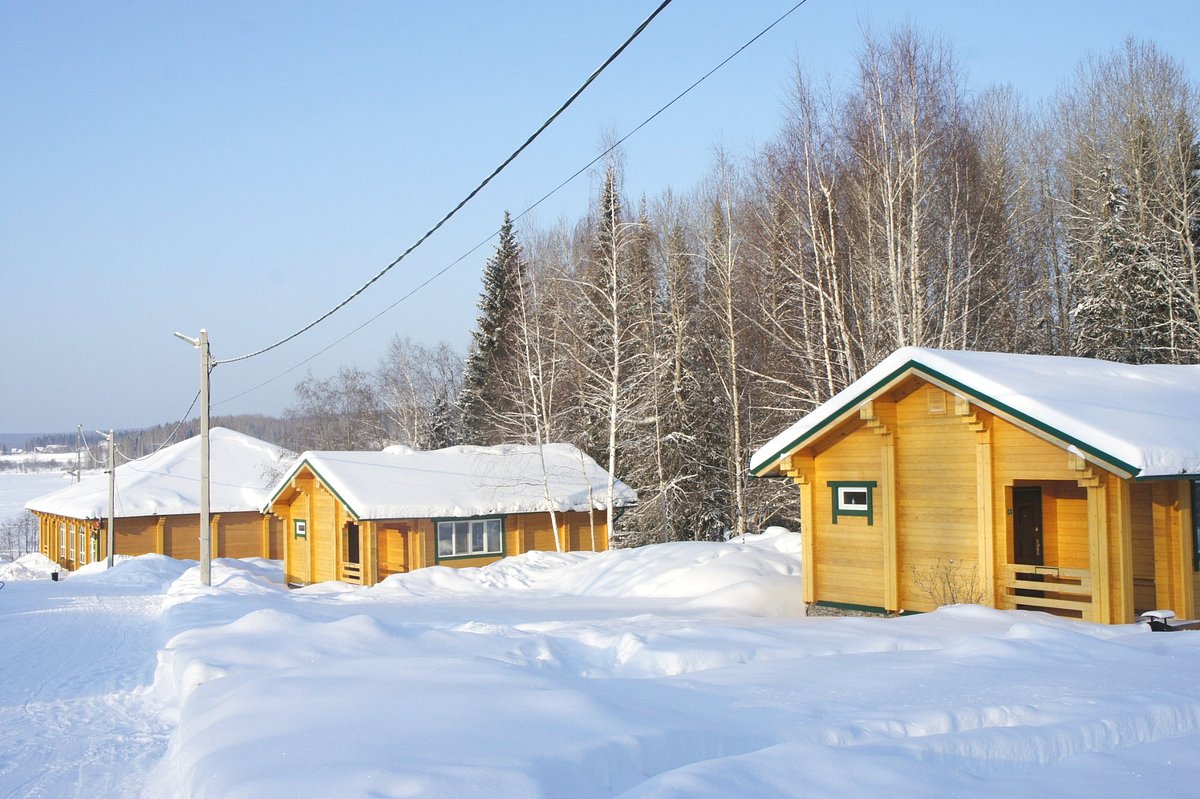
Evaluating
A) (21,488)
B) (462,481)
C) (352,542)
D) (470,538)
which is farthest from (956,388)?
(21,488)

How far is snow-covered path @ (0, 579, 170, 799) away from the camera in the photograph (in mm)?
7824

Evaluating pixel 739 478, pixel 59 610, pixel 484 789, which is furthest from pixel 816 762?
pixel 739 478

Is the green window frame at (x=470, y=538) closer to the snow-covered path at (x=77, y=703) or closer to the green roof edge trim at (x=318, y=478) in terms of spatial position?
the green roof edge trim at (x=318, y=478)

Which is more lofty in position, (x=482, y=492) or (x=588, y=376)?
(x=588, y=376)

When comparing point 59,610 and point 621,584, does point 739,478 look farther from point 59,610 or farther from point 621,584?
point 59,610

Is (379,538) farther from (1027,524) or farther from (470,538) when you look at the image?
(1027,524)

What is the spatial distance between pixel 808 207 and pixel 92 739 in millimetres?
21918

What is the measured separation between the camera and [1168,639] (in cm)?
1031

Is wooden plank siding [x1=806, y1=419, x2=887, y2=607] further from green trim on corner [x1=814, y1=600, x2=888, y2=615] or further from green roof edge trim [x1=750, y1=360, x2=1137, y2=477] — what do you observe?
green roof edge trim [x1=750, y1=360, x2=1137, y2=477]

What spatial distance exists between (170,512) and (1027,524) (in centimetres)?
3652

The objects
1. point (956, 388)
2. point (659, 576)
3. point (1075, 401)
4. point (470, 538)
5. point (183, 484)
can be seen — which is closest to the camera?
point (1075, 401)

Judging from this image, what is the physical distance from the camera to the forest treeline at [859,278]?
25.4m

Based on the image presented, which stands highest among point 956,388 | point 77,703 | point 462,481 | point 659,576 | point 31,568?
point 956,388

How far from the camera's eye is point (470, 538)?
2766 centimetres
